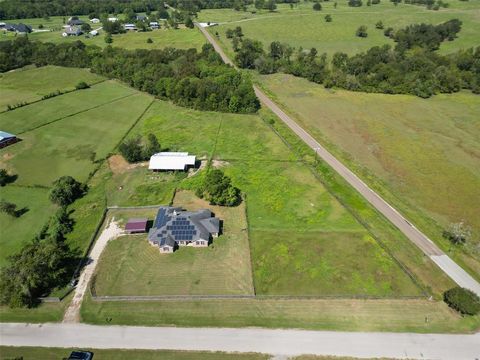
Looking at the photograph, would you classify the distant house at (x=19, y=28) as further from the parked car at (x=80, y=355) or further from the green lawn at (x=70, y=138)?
the parked car at (x=80, y=355)

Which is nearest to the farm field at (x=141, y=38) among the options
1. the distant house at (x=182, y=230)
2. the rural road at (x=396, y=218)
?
the rural road at (x=396, y=218)

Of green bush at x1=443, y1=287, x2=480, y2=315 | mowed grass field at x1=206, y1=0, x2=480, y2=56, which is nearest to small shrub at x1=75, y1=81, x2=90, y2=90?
mowed grass field at x1=206, y1=0, x2=480, y2=56

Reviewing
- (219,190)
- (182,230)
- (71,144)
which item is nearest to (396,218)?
(219,190)

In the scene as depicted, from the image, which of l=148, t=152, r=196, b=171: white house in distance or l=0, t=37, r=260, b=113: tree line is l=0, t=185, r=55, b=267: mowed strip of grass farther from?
l=0, t=37, r=260, b=113: tree line

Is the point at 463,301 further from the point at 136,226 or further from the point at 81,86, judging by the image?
the point at 81,86

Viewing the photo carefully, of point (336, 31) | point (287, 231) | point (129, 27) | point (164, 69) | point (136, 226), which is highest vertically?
point (129, 27)

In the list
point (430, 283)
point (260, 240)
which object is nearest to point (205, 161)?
point (260, 240)
